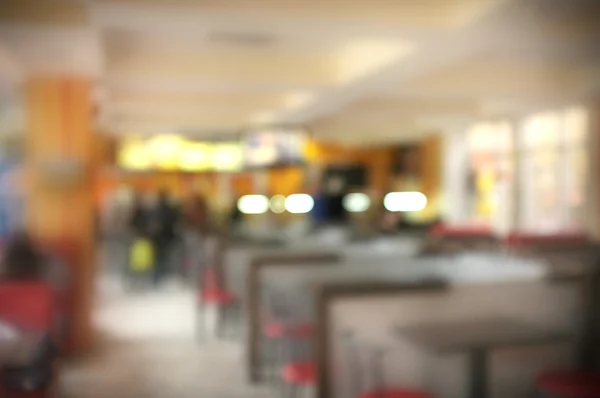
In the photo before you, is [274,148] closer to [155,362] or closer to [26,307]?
[155,362]

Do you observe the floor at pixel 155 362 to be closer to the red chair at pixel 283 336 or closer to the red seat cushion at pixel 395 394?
the red chair at pixel 283 336

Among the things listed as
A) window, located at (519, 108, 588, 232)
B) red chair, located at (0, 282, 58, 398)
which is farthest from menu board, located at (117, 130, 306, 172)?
red chair, located at (0, 282, 58, 398)

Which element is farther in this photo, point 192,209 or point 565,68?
point 192,209

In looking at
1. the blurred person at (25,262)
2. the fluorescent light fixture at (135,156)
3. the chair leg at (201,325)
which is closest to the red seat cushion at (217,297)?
the chair leg at (201,325)

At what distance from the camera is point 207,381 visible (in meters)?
3.87

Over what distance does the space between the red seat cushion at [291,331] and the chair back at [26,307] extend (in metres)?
1.05

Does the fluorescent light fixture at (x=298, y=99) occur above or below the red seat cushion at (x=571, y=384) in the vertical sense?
above

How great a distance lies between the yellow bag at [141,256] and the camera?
→ 289 inches

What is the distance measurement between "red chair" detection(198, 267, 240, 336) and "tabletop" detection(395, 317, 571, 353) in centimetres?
216

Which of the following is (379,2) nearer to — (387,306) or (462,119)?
(387,306)

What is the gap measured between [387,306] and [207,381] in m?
1.52

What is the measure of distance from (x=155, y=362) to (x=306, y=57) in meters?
2.29

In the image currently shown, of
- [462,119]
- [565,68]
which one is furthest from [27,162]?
[462,119]

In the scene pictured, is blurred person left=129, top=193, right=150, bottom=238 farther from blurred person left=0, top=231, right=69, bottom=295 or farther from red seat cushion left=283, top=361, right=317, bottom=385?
red seat cushion left=283, top=361, right=317, bottom=385
